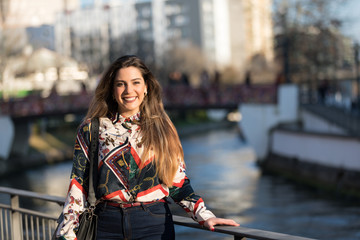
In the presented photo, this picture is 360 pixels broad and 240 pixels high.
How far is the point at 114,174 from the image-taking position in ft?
12.3

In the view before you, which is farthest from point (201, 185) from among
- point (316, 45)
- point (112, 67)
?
point (112, 67)

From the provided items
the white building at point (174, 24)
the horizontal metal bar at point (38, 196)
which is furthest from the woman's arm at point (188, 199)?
the white building at point (174, 24)

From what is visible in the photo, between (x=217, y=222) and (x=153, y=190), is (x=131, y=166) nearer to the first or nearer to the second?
(x=153, y=190)

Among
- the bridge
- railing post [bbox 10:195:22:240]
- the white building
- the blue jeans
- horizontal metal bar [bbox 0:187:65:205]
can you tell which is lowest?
the bridge

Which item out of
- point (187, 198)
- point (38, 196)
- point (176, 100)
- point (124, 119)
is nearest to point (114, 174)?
point (124, 119)

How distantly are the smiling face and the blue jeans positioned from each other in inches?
21.3

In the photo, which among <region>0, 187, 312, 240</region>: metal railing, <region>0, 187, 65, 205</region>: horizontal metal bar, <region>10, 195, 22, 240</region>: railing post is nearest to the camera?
<region>0, 187, 65, 205</region>: horizontal metal bar

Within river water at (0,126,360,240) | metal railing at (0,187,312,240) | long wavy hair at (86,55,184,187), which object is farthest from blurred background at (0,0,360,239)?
long wavy hair at (86,55,184,187)

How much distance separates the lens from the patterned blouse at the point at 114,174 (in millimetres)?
3729

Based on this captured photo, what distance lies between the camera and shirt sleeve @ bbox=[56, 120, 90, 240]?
3.75m

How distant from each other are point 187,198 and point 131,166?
38 cm

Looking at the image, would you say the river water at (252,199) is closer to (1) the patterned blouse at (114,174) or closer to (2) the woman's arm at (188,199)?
(2) the woman's arm at (188,199)

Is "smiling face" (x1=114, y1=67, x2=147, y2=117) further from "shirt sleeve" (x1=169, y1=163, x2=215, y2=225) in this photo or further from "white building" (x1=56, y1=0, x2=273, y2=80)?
"white building" (x1=56, y1=0, x2=273, y2=80)

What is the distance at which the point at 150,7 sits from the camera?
5531 inches
